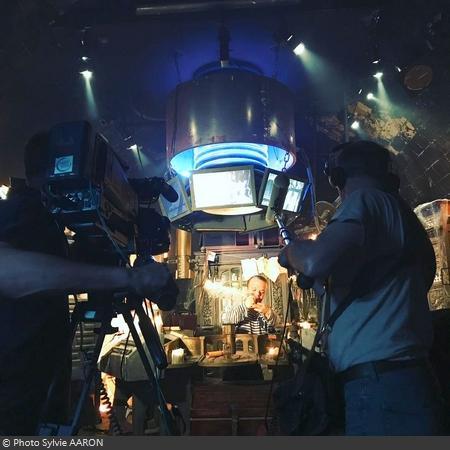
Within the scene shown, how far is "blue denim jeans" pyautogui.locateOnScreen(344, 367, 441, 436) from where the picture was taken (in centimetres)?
140

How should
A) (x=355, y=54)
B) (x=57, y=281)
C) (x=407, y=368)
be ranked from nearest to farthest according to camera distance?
(x=57, y=281) < (x=407, y=368) < (x=355, y=54)

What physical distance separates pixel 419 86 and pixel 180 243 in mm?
6829

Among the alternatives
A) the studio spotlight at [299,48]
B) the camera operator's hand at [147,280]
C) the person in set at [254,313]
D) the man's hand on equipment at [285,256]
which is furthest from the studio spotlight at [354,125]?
the camera operator's hand at [147,280]

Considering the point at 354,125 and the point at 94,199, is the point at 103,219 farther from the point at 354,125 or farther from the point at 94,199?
the point at 354,125

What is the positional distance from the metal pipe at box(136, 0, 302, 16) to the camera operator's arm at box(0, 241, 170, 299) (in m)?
5.26

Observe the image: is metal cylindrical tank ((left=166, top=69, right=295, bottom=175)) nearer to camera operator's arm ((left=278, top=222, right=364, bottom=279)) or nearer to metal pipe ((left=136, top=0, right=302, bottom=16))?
metal pipe ((left=136, top=0, right=302, bottom=16))

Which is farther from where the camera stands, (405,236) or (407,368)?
(405,236)

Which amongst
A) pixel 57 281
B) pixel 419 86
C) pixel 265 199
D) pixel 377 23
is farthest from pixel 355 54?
pixel 57 281

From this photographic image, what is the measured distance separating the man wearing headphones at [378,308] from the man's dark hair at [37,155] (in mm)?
1274

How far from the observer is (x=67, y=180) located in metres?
1.35

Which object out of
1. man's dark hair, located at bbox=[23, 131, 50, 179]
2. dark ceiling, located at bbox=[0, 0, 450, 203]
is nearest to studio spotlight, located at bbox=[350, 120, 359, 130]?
dark ceiling, located at bbox=[0, 0, 450, 203]

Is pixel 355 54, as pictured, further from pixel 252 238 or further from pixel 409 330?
pixel 409 330

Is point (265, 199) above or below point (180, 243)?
below

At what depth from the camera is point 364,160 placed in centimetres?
194
